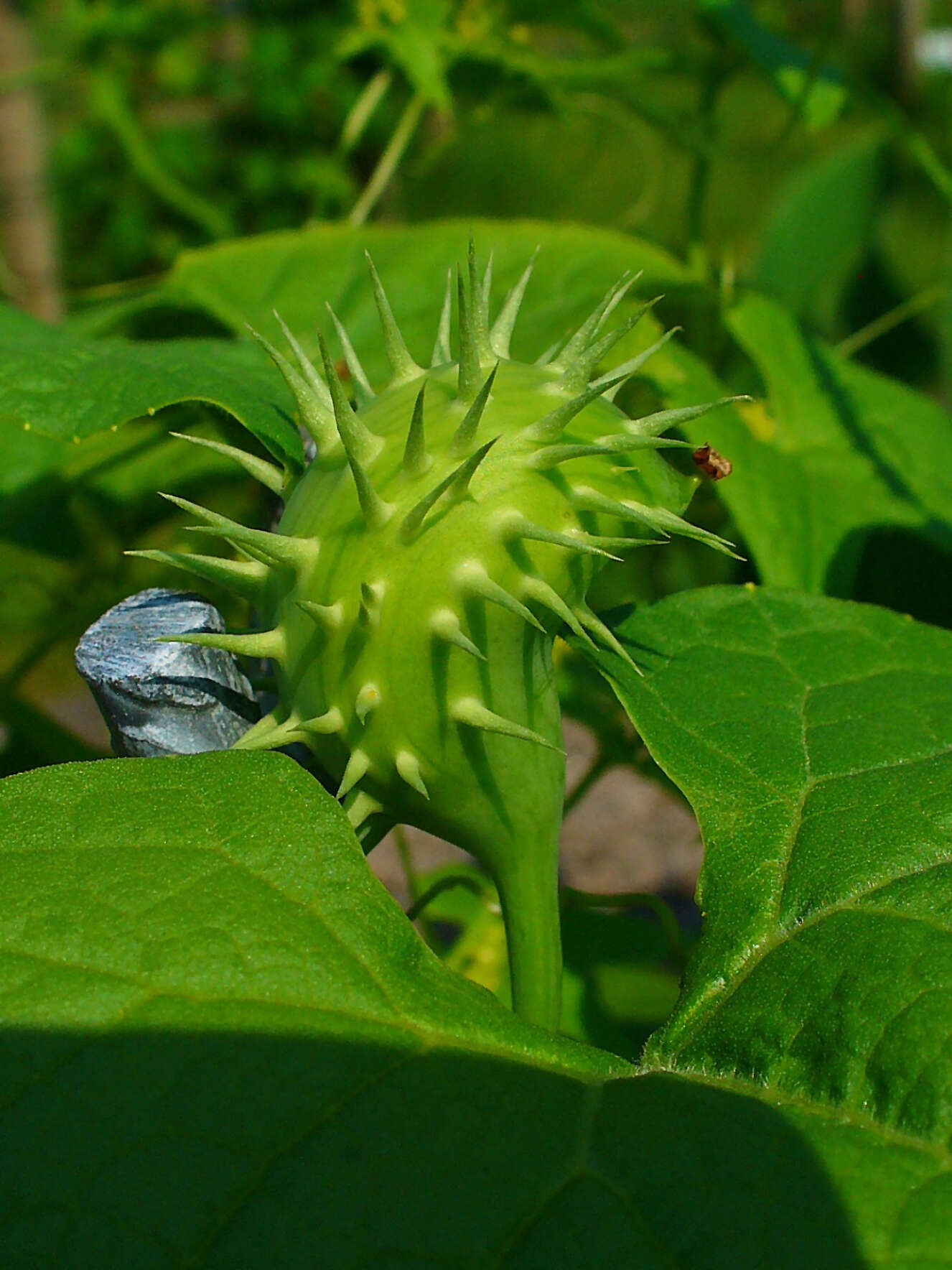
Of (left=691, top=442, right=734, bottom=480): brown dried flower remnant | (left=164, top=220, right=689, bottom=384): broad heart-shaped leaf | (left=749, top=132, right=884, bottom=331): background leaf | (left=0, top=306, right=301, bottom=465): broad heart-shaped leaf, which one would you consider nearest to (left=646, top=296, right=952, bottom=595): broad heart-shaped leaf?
(left=164, top=220, right=689, bottom=384): broad heart-shaped leaf

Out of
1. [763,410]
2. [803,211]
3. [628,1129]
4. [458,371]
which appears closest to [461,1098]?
[628,1129]

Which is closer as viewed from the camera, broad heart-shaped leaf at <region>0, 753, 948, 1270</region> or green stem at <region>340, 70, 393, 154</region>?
broad heart-shaped leaf at <region>0, 753, 948, 1270</region>

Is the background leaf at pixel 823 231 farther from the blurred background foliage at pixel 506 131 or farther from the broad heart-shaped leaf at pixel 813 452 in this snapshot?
the broad heart-shaped leaf at pixel 813 452

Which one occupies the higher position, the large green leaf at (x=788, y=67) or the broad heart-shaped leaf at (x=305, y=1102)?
the large green leaf at (x=788, y=67)

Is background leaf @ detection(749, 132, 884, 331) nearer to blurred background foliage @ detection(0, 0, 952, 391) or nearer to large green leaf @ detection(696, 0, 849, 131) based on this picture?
blurred background foliage @ detection(0, 0, 952, 391)

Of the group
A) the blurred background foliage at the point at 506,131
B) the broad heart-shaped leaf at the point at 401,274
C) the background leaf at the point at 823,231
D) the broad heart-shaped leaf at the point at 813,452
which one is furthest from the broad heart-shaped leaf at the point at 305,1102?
the background leaf at the point at 823,231

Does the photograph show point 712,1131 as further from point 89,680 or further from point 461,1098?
point 89,680
